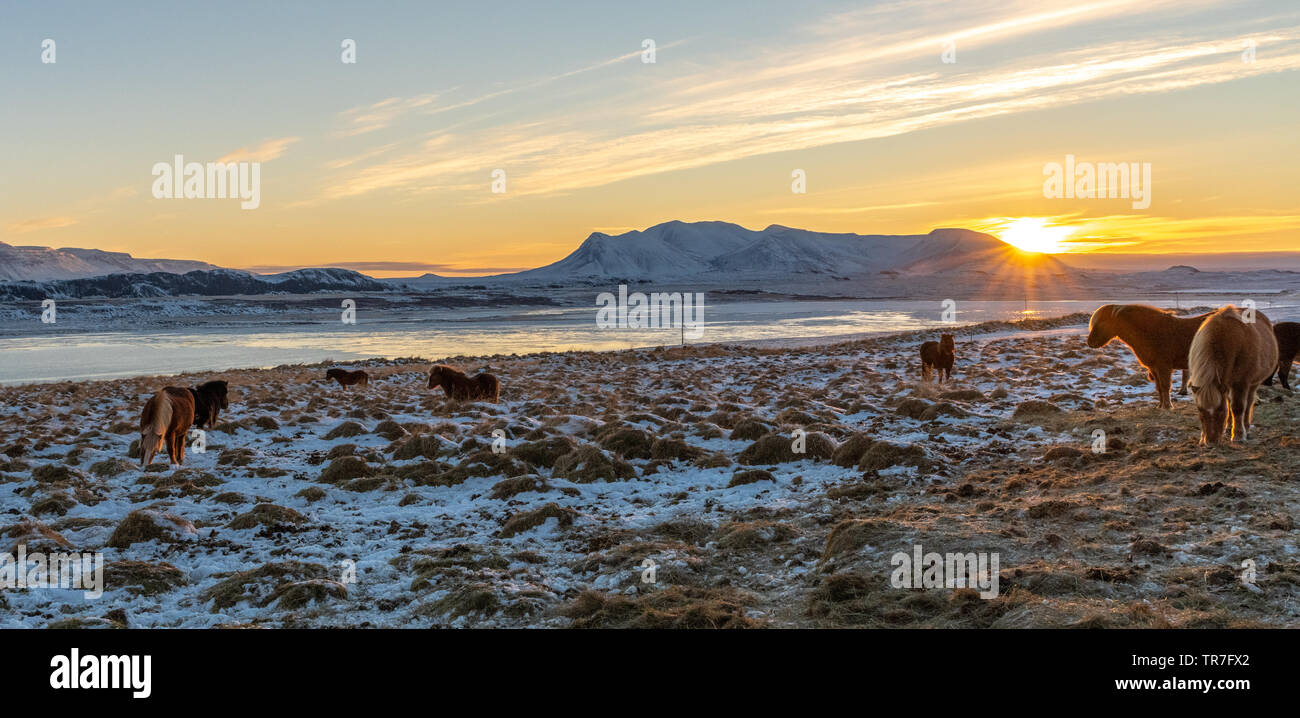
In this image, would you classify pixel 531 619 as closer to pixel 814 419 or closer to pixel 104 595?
pixel 104 595

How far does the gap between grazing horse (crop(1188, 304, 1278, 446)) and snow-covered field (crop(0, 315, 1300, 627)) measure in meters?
0.60

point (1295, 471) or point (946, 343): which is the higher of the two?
point (946, 343)

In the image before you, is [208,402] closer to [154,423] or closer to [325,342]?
[154,423]

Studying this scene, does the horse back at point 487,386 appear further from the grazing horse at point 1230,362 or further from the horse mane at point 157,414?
the grazing horse at point 1230,362

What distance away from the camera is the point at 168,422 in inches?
514

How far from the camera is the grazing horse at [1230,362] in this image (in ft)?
31.3

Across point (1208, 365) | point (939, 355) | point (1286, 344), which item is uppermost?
point (1286, 344)

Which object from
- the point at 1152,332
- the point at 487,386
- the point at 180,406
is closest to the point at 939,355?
the point at 1152,332

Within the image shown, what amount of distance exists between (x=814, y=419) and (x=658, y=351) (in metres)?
26.5

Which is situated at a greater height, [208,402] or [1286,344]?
[1286,344]

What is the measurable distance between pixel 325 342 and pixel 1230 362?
6121 centimetres

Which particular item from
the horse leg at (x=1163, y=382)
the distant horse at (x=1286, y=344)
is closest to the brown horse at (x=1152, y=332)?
the horse leg at (x=1163, y=382)

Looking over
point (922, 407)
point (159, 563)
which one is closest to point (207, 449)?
point (159, 563)

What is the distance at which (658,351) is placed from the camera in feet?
140
